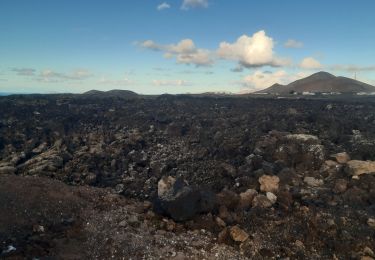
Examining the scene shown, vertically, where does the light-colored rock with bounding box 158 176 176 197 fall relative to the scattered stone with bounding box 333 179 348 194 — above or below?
above

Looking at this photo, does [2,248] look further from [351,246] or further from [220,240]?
[351,246]

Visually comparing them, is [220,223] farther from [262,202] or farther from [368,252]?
[368,252]

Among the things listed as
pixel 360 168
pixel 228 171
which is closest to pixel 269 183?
pixel 228 171

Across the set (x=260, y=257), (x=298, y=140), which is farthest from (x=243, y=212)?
(x=298, y=140)

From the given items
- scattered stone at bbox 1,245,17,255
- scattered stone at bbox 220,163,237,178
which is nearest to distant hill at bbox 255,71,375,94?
scattered stone at bbox 220,163,237,178

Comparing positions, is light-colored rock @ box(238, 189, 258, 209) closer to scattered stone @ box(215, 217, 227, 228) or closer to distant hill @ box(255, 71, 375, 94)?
scattered stone @ box(215, 217, 227, 228)

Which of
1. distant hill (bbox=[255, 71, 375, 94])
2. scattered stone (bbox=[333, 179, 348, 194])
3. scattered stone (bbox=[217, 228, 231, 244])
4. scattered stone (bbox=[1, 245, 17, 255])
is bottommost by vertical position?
scattered stone (bbox=[217, 228, 231, 244])
